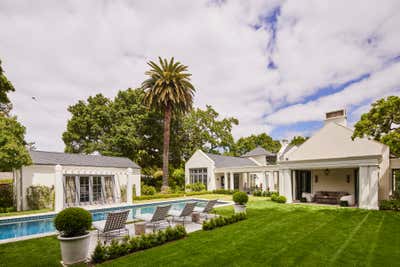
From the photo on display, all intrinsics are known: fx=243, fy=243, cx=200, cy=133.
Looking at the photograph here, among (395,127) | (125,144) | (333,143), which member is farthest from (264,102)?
(395,127)

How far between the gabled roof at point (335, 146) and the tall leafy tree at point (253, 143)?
1235 inches

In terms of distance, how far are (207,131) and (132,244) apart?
3758 centimetres

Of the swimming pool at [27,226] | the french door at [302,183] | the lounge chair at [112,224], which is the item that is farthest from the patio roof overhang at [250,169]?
the lounge chair at [112,224]

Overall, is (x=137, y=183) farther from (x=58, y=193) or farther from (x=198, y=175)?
(x=58, y=193)

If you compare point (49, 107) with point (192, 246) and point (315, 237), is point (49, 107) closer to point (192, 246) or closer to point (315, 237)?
point (192, 246)

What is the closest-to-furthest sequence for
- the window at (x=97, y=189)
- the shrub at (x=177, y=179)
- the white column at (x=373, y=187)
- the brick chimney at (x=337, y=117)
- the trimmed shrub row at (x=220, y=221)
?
the trimmed shrub row at (x=220, y=221) < the white column at (x=373, y=187) < the brick chimney at (x=337, y=117) < the window at (x=97, y=189) < the shrub at (x=177, y=179)

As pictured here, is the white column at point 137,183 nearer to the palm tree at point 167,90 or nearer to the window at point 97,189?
the palm tree at point 167,90

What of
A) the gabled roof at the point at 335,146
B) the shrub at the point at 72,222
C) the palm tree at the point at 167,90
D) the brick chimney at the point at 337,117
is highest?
the palm tree at the point at 167,90

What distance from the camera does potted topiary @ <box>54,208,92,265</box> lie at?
20.5 ft

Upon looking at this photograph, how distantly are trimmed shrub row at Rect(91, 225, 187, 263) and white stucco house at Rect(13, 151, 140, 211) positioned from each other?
11828 millimetres

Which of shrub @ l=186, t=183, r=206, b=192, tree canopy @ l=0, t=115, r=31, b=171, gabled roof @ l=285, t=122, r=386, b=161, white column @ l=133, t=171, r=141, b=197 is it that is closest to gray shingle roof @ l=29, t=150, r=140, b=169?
white column @ l=133, t=171, r=141, b=197

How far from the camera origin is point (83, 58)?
17641 millimetres

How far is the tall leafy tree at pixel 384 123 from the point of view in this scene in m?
11.9

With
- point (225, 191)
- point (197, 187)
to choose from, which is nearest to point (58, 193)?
point (197, 187)
